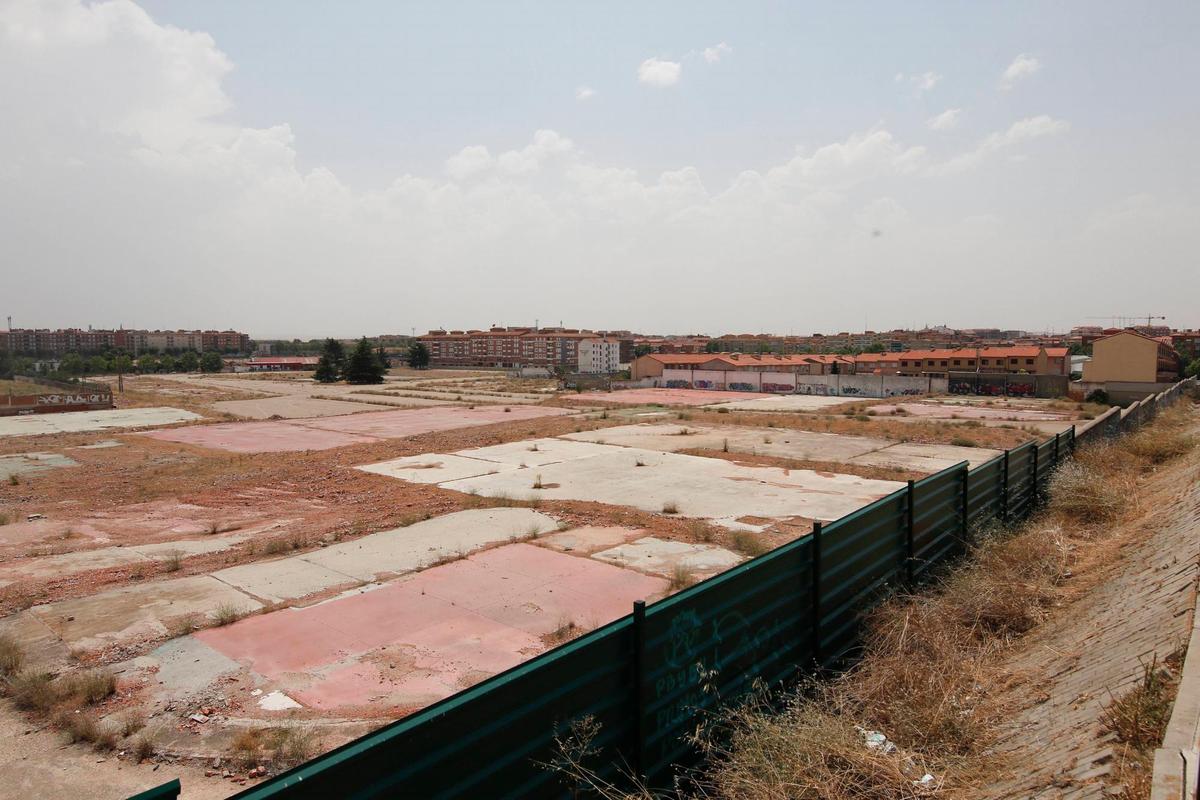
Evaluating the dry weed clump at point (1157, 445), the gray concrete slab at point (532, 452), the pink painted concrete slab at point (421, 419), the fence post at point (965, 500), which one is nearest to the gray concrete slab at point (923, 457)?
the dry weed clump at point (1157, 445)

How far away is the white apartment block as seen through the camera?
419ft

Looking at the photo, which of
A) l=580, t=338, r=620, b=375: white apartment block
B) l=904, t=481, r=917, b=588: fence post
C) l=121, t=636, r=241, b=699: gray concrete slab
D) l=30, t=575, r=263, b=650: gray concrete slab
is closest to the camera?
l=121, t=636, r=241, b=699: gray concrete slab

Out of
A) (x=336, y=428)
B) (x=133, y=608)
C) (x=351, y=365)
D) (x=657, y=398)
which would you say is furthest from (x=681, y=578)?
(x=351, y=365)

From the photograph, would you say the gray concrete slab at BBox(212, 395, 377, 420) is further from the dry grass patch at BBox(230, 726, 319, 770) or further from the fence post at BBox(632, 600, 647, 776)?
the fence post at BBox(632, 600, 647, 776)

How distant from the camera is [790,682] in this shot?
226 inches

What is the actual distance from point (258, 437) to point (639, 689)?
31527mm

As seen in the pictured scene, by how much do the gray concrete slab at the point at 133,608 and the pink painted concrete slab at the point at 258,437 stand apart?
17743 mm

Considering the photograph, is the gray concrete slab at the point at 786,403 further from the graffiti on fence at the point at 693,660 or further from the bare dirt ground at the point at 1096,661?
the graffiti on fence at the point at 693,660

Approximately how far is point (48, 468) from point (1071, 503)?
28.5 meters

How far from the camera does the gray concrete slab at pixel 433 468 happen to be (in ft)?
65.1

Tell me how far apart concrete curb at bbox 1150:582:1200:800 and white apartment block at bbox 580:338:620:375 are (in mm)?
121842

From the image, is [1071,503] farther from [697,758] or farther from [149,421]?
[149,421]

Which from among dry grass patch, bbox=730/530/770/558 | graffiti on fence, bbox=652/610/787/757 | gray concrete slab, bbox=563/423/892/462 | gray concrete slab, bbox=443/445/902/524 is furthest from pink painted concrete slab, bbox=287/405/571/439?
graffiti on fence, bbox=652/610/787/757

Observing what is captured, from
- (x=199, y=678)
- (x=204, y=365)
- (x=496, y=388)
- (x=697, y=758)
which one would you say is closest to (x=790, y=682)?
(x=697, y=758)
